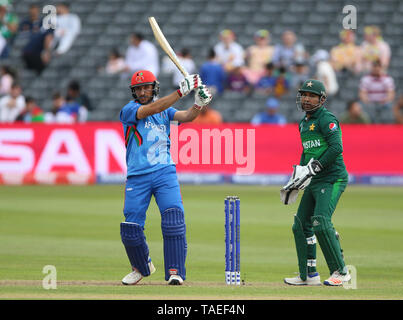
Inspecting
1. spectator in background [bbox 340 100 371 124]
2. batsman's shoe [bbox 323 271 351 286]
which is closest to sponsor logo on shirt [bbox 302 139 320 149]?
batsman's shoe [bbox 323 271 351 286]

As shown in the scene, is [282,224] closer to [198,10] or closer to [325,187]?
[325,187]

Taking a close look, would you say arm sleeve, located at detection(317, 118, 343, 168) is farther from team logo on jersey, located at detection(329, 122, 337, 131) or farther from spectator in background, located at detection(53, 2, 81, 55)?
spectator in background, located at detection(53, 2, 81, 55)

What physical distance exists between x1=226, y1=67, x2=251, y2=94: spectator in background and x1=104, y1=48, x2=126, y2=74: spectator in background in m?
2.97

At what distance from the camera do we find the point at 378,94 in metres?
23.0

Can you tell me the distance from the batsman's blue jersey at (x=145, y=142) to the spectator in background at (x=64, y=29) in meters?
15.9

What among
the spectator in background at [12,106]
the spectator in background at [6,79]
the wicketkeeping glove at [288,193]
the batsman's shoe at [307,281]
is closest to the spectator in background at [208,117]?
the spectator in background at [12,106]

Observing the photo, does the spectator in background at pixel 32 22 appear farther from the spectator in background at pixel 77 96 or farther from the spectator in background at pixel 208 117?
the spectator in background at pixel 208 117

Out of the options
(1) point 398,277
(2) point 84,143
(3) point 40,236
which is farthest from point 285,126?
(1) point 398,277

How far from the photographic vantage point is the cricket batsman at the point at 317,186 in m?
8.97

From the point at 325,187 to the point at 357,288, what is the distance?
109 cm

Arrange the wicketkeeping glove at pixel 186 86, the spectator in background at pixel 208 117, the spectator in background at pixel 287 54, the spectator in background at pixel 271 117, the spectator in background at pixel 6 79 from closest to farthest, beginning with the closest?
the wicketkeeping glove at pixel 186 86 < the spectator in background at pixel 271 117 < the spectator in background at pixel 208 117 < the spectator in background at pixel 287 54 < the spectator in background at pixel 6 79

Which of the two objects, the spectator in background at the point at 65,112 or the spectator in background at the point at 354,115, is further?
the spectator in background at the point at 65,112

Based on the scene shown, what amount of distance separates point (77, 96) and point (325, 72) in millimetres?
6452

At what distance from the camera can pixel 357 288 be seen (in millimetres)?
8805
